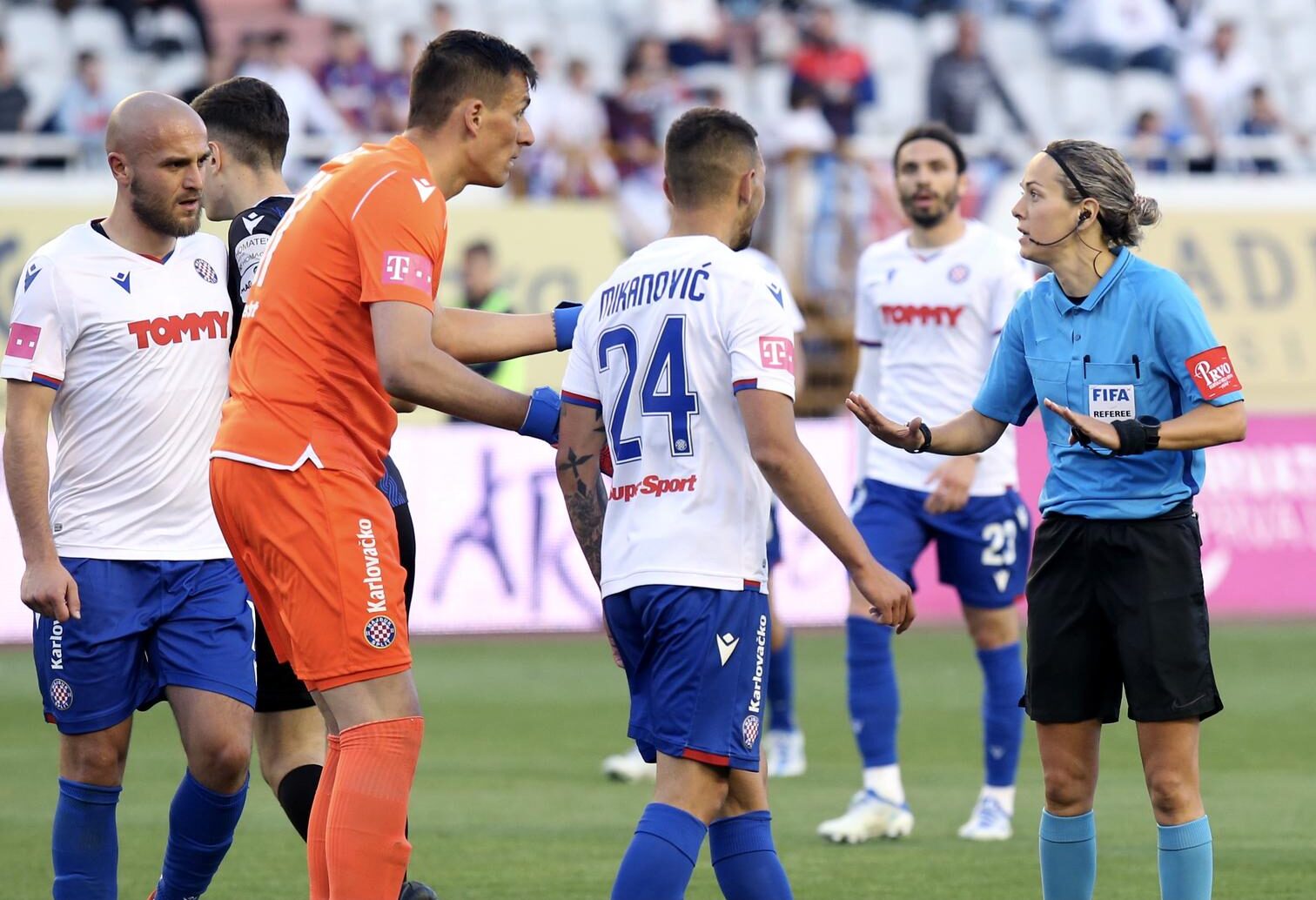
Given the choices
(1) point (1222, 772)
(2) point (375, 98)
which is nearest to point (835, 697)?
(1) point (1222, 772)

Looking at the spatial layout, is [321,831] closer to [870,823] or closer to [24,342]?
[24,342]

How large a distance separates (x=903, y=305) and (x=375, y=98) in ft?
33.9

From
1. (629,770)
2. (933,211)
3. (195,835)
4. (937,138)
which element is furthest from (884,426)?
(629,770)

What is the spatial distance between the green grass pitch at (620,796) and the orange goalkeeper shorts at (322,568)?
203 cm

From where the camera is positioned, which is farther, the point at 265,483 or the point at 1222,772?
the point at 1222,772

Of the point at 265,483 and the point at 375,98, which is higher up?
the point at 375,98

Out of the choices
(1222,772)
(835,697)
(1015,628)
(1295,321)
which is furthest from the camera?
(1295,321)

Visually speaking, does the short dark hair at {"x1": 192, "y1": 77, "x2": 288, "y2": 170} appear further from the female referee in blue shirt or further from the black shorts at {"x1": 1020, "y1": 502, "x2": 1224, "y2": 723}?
the black shorts at {"x1": 1020, "y1": 502, "x2": 1224, "y2": 723}

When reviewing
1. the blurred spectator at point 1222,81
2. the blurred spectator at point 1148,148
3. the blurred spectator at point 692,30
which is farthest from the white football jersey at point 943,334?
the blurred spectator at point 1222,81

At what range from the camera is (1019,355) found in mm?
5320

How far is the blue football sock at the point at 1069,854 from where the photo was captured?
513 cm

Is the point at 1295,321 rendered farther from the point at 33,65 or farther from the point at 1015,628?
the point at 33,65

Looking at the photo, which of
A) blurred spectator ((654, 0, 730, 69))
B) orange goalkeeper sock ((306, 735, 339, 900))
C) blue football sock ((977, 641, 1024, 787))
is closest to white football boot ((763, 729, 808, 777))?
blue football sock ((977, 641, 1024, 787))

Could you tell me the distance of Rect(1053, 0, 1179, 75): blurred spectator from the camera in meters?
20.3
